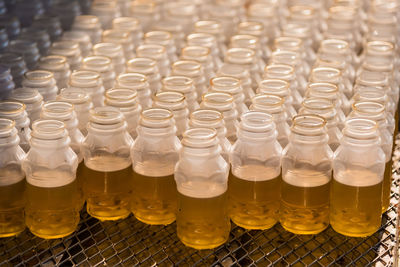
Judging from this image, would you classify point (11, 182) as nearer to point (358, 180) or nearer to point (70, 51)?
point (70, 51)

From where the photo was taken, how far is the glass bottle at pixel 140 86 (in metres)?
1.87

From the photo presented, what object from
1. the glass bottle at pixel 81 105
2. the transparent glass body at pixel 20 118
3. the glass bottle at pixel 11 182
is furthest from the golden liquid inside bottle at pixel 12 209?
the glass bottle at pixel 81 105

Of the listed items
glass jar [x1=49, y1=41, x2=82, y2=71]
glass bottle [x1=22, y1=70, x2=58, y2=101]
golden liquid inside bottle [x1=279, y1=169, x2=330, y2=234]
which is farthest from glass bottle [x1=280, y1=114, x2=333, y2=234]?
glass jar [x1=49, y1=41, x2=82, y2=71]

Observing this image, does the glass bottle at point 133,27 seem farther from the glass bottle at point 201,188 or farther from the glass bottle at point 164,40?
the glass bottle at point 201,188

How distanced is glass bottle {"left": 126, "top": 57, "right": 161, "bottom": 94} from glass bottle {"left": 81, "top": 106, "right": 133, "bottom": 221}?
13.3 inches

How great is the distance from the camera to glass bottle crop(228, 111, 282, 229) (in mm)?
1589

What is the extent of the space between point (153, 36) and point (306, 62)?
0.53m

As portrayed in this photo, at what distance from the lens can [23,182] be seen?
1.64m

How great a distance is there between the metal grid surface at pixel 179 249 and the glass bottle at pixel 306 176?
49 millimetres

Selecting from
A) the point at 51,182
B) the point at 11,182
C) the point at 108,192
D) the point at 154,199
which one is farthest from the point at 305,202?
the point at 11,182

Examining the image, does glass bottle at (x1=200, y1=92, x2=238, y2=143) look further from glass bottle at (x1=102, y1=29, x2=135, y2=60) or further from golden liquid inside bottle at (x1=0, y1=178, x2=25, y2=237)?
glass bottle at (x1=102, y1=29, x2=135, y2=60)

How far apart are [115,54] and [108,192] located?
61 cm

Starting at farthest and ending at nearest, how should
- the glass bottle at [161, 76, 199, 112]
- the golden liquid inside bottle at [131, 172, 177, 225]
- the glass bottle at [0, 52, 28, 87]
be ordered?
1. the glass bottle at [0, 52, 28, 87]
2. the glass bottle at [161, 76, 199, 112]
3. the golden liquid inside bottle at [131, 172, 177, 225]

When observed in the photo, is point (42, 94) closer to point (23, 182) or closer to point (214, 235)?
point (23, 182)
